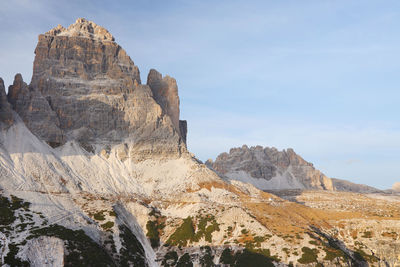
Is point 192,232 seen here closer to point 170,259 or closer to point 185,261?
point 170,259

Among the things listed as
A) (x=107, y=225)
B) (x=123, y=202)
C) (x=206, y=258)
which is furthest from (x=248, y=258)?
(x=123, y=202)

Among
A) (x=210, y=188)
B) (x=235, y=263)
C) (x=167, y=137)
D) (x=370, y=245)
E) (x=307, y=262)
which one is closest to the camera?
(x=307, y=262)

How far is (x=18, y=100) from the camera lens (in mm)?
173875

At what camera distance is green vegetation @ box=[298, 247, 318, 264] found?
95.0m

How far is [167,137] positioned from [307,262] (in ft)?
355

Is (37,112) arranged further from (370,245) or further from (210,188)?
(370,245)

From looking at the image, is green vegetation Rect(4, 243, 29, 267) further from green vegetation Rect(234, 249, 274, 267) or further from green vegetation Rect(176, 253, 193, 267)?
green vegetation Rect(234, 249, 274, 267)

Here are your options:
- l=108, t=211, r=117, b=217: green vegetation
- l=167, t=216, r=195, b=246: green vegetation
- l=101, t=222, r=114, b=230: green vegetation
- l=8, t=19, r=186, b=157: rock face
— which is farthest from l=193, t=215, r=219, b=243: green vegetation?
l=8, t=19, r=186, b=157: rock face

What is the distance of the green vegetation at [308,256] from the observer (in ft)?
312

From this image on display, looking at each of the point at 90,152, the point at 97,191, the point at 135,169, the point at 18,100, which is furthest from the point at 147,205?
the point at 18,100

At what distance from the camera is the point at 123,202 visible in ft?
453

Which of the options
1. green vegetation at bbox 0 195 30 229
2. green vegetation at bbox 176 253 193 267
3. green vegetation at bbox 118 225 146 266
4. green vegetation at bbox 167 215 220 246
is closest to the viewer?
green vegetation at bbox 118 225 146 266

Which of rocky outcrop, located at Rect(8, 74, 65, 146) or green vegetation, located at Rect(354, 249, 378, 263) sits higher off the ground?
rocky outcrop, located at Rect(8, 74, 65, 146)

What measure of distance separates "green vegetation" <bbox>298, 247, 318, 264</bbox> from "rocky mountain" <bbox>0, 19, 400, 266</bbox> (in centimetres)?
25
